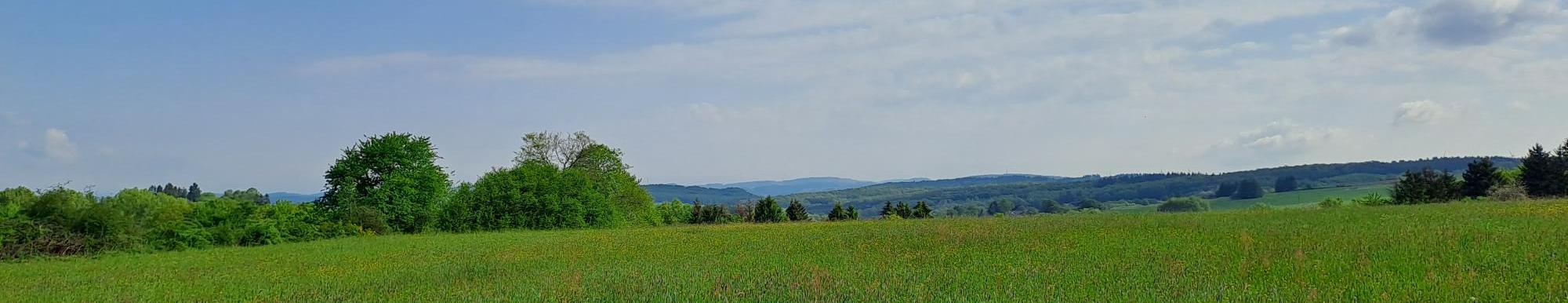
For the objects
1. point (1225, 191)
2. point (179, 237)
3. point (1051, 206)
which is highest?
point (1225, 191)

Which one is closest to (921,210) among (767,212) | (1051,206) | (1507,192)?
(767,212)

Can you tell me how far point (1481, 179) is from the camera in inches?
1645

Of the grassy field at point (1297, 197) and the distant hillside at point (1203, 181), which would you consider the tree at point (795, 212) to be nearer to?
the grassy field at point (1297, 197)

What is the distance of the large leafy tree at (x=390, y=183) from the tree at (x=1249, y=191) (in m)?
121

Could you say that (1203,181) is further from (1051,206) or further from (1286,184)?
(1051,206)

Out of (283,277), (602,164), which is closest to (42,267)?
(283,277)

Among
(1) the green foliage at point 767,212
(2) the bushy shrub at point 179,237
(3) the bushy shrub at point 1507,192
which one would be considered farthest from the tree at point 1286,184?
(2) the bushy shrub at point 179,237

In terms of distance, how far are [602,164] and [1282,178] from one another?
425 feet

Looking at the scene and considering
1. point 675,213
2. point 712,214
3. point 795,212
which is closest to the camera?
point 712,214

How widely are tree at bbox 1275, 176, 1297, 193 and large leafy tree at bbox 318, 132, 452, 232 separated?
130770 millimetres

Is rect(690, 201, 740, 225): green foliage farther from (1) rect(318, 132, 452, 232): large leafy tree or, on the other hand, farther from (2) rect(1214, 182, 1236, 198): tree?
(2) rect(1214, 182, 1236, 198): tree

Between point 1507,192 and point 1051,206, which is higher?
point 1507,192

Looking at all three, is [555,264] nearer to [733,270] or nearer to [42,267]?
[733,270]

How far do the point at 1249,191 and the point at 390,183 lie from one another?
128148mm
